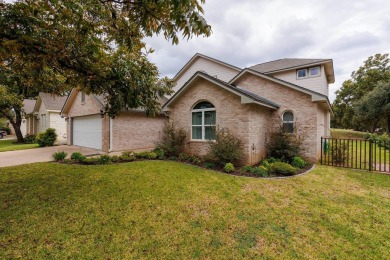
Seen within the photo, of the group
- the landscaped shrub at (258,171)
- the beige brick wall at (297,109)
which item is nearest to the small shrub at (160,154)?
the landscaped shrub at (258,171)

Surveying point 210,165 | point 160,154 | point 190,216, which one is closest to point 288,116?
point 210,165

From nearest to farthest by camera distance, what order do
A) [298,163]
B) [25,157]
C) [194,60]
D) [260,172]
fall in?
[260,172], [298,163], [25,157], [194,60]

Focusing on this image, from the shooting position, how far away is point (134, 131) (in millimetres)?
13438

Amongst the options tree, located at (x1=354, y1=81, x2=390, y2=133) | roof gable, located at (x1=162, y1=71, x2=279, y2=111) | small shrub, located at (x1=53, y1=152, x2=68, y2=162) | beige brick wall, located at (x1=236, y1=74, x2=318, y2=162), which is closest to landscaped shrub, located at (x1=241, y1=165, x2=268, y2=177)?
roof gable, located at (x1=162, y1=71, x2=279, y2=111)

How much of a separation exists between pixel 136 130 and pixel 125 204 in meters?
9.49

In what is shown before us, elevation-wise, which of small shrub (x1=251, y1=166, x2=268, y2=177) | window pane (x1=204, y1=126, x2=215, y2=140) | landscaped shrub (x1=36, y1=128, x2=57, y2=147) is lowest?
small shrub (x1=251, y1=166, x2=268, y2=177)

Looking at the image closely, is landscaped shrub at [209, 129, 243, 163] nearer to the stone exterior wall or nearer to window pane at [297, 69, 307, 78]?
the stone exterior wall

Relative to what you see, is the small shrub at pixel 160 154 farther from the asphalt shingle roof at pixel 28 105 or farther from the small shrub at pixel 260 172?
the asphalt shingle roof at pixel 28 105

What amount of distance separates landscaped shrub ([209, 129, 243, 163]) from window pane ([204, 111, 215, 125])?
1.25 meters

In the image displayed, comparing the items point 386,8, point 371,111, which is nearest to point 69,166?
point 386,8

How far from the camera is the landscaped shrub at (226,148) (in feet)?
26.4

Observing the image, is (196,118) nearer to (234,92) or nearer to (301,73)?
(234,92)

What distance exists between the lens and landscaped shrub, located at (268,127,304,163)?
911 cm

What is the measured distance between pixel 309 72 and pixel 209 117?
34.4 feet
